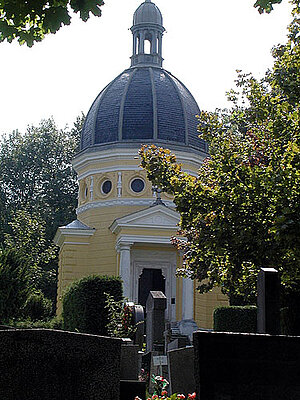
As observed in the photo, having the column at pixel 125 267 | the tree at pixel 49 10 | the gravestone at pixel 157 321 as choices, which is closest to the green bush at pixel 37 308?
the column at pixel 125 267

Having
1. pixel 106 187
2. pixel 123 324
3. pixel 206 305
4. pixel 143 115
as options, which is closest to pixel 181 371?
pixel 123 324

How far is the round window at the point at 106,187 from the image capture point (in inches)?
1331

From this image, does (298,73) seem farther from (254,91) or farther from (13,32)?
(13,32)

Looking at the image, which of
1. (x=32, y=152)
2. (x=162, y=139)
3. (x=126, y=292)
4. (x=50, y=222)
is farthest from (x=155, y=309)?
(x=32, y=152)

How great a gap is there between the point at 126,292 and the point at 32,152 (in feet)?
76.7

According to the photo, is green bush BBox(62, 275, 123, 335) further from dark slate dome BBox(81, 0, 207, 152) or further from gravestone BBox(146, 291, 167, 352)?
dark slate dome BBox(81, 0, 207, 152)

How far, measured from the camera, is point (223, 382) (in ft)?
16.7

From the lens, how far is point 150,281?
32562mm

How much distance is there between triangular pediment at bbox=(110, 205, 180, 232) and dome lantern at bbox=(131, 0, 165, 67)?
9931 millimetres

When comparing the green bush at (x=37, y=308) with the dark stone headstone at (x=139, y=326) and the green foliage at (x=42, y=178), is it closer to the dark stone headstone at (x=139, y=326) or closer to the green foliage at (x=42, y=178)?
the dark stone headstone at (x=139, y=326)

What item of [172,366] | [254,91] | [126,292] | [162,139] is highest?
[162,139]

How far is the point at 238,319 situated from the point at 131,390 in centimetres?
1710

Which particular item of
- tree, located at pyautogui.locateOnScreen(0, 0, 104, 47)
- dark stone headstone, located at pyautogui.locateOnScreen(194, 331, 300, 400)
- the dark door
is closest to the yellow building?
the dark door

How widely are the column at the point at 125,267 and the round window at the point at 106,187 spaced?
153 inches
